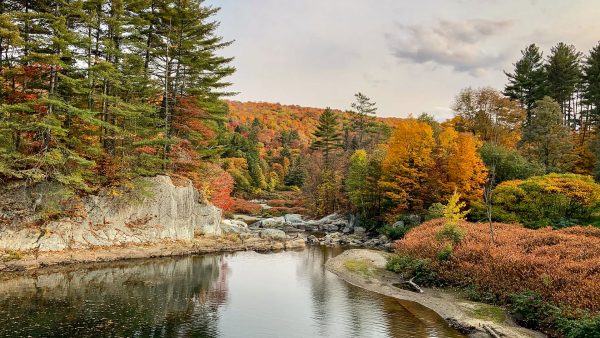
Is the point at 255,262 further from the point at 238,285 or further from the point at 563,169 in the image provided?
the point at 563,169

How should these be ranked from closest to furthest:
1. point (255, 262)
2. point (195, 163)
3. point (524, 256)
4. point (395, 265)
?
point (524, 256)
point (395, 265)
point (255, 262)
point (195, 163)

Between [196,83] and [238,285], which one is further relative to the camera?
[196,83]

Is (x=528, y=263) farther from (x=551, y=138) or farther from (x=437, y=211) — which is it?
(x=551, y=138)

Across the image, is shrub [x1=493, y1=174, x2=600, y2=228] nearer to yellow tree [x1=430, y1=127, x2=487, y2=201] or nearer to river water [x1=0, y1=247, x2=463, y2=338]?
yellow tree [x1=430, y1=127, x2=487, y2=201]

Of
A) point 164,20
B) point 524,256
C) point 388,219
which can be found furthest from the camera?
point 388,219

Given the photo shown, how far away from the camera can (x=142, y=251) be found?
3425 centimetres

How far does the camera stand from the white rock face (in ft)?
96.1

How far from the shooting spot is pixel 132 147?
37.0m

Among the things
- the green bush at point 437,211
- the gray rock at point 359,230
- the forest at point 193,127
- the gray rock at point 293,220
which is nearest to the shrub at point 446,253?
the forest at point 193,127

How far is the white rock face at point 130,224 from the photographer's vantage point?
96.1 feet

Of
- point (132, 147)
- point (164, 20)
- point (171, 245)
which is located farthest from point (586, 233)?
point (164, 20)

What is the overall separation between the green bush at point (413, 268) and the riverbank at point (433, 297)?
2.36 feet

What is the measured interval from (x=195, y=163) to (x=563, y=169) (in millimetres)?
40822

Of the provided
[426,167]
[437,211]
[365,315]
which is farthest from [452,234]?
[426,167]
